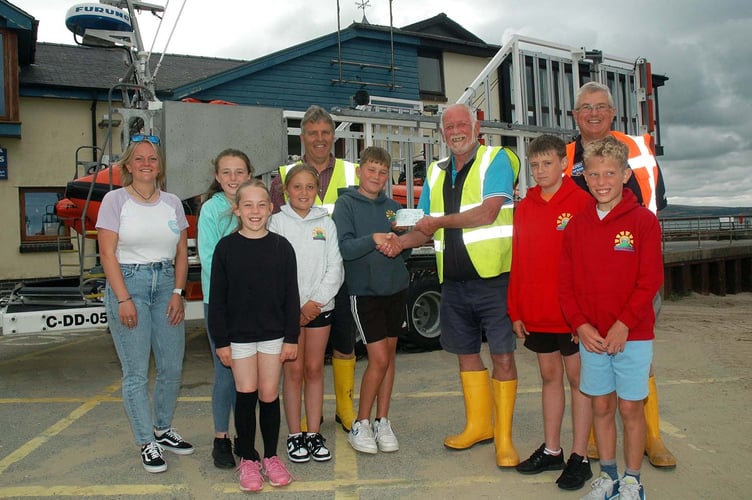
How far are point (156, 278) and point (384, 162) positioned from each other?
5.05ft

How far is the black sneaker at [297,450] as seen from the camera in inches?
156

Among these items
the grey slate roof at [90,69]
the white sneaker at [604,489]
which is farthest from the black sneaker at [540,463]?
the grey slate roof at [90,69]

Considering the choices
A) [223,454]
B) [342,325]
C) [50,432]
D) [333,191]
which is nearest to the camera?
[223,454]

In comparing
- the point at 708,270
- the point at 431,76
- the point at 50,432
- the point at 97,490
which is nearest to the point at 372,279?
the point at 97,490

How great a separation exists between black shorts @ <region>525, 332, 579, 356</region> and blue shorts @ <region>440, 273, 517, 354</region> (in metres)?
0.20

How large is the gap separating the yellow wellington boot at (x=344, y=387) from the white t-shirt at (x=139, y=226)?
51.7 inches

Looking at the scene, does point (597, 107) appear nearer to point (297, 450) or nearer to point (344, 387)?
point (344, 387)

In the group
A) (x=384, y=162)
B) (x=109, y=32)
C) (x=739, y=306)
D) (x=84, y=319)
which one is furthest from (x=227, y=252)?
(x=739, y=306)

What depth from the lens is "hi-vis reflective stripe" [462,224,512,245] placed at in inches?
154

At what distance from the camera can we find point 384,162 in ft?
13.3

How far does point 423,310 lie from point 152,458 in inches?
163

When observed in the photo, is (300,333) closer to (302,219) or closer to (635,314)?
(302,219)

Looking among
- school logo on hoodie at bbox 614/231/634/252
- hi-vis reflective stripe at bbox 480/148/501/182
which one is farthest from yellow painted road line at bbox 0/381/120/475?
school logo on hoodie at bbox 614/231/634/252

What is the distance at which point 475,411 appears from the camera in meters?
4.15
